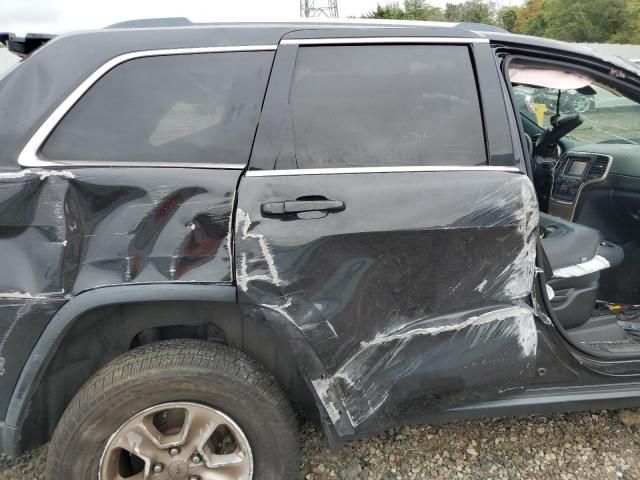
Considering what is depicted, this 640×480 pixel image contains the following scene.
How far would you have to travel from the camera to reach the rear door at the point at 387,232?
1.58m

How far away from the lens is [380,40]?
69.3 inches

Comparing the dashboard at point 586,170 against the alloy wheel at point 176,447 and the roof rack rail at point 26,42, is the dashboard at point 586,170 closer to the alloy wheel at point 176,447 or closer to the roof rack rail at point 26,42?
the alloy wheel at point 176,447

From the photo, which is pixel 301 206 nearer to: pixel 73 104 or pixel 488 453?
pixel 73 104

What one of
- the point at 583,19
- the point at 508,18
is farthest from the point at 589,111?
the point at 508,18

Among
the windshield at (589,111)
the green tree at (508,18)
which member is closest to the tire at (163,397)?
the windshield at (589,111)

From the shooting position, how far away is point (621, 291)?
2838 mm

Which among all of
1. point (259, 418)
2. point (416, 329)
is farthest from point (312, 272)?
point (259, 418)

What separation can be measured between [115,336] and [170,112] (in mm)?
831

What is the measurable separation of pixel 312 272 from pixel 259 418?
22.6 inches

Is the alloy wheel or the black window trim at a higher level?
the black window trim

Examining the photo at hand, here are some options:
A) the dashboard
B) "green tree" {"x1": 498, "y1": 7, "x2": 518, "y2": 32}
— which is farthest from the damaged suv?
"green tree" {"x1": 498, "y1": 7, "x2": 518, "y2": 32}

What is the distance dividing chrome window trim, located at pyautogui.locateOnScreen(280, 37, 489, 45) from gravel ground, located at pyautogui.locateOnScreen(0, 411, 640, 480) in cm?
176

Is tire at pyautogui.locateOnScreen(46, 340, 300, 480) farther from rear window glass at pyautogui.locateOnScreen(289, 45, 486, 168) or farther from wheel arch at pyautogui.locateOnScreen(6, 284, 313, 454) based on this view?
rear window glass at pyautogui.locateOnScreen(289, 45, 486, 168)

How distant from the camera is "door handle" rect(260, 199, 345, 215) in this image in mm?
1561
